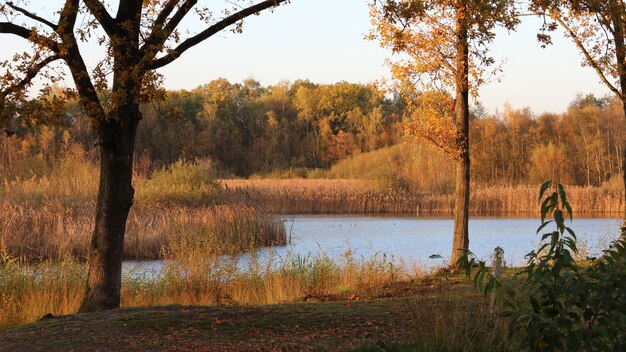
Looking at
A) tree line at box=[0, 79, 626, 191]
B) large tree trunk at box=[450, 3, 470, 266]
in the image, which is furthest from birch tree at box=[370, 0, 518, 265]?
tree line at box=[0, 79, 626, 191]

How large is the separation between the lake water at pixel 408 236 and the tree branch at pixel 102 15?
910cm

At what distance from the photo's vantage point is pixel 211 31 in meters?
10.0

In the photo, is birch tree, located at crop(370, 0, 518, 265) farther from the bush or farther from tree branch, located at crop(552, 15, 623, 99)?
the bush

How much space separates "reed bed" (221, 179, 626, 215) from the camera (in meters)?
35.7

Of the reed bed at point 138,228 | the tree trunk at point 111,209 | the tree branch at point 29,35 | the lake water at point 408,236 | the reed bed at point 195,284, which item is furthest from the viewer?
the lake water at point 408,236

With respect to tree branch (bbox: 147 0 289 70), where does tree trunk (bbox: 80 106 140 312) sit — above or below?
below

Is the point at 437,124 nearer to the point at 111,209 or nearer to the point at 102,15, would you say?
the point at 111,209

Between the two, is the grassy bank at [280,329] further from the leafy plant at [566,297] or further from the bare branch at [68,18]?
the bare branch at [68,18]

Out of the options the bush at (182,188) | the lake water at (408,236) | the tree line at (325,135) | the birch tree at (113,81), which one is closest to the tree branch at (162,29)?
the birch tree at (113,81)

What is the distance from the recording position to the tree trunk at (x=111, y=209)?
9.59 meters

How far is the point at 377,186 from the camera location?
142 feet

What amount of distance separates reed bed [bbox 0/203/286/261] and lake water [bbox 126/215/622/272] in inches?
36.1

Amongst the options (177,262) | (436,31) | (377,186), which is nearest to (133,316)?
(177,262)

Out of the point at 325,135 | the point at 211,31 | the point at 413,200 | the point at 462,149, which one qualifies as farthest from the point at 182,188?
the point at 325,135
